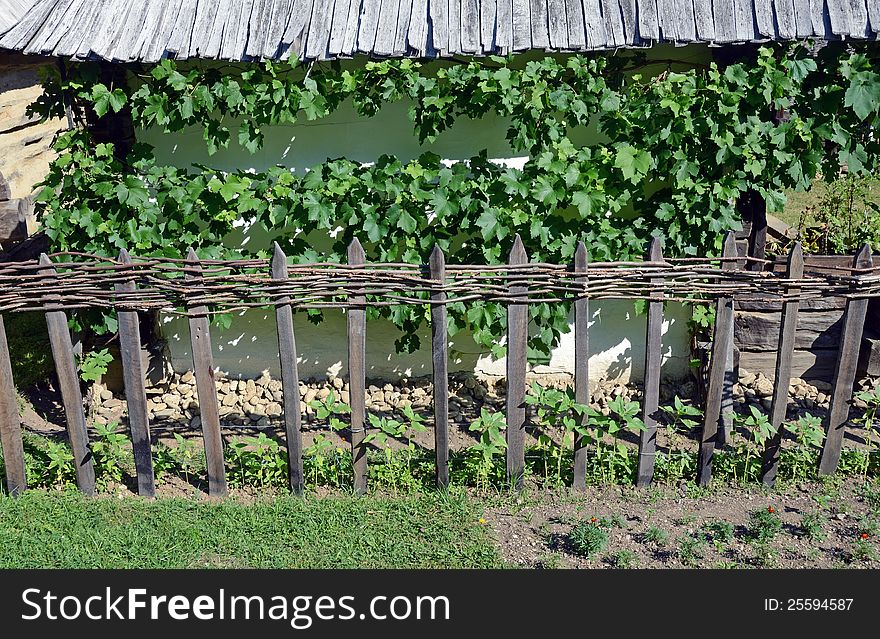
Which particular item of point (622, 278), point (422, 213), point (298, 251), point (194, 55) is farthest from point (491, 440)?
point (194, 55)

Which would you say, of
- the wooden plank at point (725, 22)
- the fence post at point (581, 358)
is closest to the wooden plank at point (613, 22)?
the wooden plank at point (725, 22)

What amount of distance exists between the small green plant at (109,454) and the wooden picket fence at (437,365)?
11 centimetres

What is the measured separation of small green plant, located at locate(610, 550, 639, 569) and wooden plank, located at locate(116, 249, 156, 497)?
2.52 metres

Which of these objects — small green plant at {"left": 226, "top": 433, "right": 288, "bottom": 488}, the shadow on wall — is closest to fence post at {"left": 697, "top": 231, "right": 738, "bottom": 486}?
the shadow on wall

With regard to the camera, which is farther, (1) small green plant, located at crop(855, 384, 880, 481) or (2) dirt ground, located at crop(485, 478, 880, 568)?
(1) small green plant, located at crop(855, 384, 880, 481)

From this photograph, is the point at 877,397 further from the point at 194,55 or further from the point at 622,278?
the point at 194,55

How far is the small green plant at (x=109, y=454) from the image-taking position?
14.9 ft

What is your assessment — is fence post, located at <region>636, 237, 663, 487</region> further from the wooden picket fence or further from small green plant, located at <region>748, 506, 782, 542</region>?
small green plant, located at <region>748, 506, 782, 542</region>

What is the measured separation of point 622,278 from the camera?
434 centimetres

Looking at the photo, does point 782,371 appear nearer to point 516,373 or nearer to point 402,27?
point 516,373

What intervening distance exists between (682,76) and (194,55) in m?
3.10

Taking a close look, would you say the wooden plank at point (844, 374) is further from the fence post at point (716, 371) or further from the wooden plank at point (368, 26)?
the wooden plank at point (368, 26)

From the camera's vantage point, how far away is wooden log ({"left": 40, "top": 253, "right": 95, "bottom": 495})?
4289 mm

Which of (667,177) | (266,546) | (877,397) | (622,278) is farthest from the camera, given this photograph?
(667,177)
